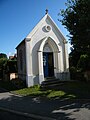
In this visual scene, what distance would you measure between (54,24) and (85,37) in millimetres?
8966

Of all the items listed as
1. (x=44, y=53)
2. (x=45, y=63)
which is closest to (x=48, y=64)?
(x=45, y=63)

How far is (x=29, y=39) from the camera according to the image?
20.8m

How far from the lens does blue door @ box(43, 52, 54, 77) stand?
22194mm

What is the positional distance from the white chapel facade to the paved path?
4690 mm

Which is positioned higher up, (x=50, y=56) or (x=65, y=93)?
(x=50, y=56)

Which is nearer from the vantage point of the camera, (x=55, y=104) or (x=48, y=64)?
(x=55, y=104)

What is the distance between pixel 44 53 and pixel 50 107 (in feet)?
32.5

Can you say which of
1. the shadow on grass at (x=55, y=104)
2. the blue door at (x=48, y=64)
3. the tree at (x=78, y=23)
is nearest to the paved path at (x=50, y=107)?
the shadow on grass at (x=55, y=104)

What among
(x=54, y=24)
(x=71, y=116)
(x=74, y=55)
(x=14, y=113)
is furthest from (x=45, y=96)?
(x=74, y=55)

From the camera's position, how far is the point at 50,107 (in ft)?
42.4

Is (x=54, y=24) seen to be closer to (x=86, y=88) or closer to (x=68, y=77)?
(x=68, y=77)

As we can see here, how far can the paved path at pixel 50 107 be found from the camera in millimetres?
11062

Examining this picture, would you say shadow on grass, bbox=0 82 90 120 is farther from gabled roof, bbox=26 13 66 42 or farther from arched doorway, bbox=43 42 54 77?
gabled roof, bbox=26 13 66 42

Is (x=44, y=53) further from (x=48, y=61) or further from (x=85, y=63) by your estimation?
(x=85, y=63)
